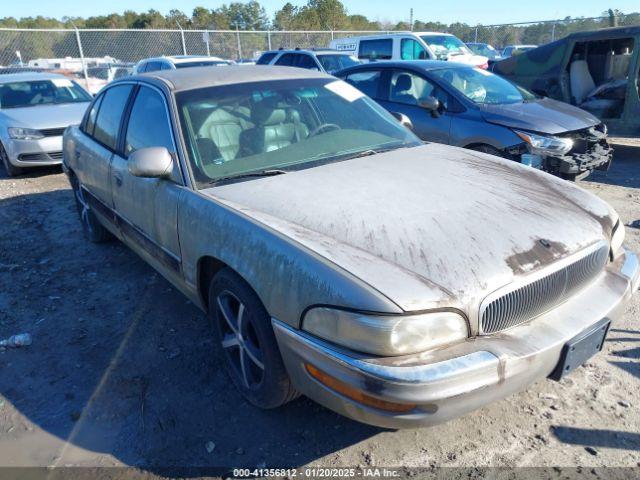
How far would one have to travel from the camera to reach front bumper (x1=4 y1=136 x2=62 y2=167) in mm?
7477

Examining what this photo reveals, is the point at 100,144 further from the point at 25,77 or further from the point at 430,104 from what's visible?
the point at 25,77

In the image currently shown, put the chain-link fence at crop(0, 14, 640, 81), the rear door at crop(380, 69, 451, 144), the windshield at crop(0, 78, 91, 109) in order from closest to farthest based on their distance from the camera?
1. the rear door at crop(380, 69, 451, 144)
2. the windshield at crop(0, 78, 91, 109)
3. the chain-link fence at crop(0, 14, 640, 81)

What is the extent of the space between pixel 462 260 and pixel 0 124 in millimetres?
8250

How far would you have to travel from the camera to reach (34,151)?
7.49m

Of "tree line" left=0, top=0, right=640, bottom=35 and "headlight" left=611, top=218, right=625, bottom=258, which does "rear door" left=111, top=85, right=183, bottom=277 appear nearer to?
"headlight" left=611, top=218, right=625, bottom=258

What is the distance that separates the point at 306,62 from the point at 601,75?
631 centimetres

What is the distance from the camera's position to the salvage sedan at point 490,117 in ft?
18.0

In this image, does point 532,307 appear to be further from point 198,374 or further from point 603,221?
point 198,374

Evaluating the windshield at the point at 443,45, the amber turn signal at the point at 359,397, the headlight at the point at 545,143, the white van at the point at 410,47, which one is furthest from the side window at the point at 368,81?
the windshield at the point at 443,45

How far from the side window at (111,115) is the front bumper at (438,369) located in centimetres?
244

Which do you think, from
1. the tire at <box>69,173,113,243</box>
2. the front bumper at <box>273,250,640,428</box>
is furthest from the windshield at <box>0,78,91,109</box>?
the front bumper at <box>273,250,640,428</box>

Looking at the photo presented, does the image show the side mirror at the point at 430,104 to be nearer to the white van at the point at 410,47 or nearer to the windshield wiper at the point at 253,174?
the windshield wiper at the point at 253,174

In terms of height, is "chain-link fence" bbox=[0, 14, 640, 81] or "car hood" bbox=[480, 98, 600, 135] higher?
"chain-link fence" bbox=[0, 14, 640, 81]

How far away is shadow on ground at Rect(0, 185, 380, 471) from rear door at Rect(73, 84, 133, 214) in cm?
71
